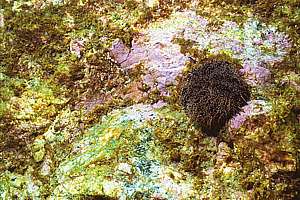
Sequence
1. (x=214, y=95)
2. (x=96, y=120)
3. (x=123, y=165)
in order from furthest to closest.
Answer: (x=96, y=120)
(x=123, y=165)
(x=214, y=95)

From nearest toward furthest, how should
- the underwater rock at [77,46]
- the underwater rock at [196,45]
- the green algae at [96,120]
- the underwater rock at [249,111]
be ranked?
the green algae at [96,120]
the underwater rock at [249,111]
the underwater rock at [196,45]
the underwater rock at [77,46]

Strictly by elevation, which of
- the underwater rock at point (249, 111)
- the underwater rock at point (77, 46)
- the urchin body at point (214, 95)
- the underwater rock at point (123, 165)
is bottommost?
the underwater rock at point (123, 165)

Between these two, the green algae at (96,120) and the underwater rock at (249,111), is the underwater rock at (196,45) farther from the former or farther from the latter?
the underwater rock at (249,111)

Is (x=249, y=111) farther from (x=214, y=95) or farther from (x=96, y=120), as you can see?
(x=96, y=120)

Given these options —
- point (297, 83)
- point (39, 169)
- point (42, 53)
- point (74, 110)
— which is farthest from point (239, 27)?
point (39, 169)

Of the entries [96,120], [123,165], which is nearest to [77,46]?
[96,120]

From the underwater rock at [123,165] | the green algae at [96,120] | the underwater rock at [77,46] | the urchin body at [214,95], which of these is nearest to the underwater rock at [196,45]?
the green algae at [96,120]

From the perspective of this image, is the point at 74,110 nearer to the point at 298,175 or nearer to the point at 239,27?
the point at 239,27

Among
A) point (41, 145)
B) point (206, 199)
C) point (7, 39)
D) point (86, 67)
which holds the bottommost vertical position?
point (206, 199)
